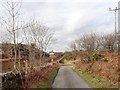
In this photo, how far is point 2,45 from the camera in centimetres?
2119

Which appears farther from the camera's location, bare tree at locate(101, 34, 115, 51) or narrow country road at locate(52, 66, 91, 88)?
bare tree at locate(101, 34, 115, 51)

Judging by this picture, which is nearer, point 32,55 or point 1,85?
point 1,85

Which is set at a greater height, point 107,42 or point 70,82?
point 107,42

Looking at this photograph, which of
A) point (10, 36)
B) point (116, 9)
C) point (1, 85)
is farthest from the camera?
point (116, 9)

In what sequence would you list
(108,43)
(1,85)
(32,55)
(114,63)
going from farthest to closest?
(108,43) < (32,55) < (114,63) < (1,85)

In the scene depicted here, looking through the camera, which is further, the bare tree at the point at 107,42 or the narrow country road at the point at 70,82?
the bare tree at the point at 107,42

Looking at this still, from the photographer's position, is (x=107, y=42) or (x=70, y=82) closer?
(x=70, y=82)

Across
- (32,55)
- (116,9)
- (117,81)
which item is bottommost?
(117,81)

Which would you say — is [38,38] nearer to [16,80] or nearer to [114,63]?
[114,63]

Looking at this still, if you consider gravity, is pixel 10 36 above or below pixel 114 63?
above

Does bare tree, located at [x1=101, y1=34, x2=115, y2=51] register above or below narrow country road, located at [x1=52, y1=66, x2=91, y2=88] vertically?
above

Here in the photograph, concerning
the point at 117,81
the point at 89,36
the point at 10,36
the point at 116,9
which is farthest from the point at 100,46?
the point at 10,36

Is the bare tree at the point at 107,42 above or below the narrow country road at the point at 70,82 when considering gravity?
above

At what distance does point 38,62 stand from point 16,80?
767 inches
